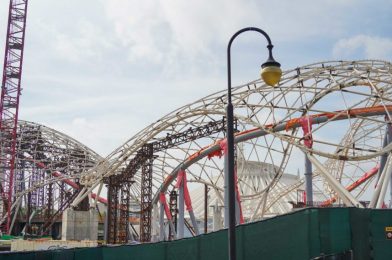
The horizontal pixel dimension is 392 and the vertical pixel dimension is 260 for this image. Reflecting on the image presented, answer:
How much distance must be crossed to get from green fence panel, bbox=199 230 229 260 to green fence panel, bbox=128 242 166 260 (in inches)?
57.5

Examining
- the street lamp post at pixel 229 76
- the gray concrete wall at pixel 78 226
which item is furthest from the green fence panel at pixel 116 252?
the gray concrete wall at pixel 78 226

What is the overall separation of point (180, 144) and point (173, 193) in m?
11.9

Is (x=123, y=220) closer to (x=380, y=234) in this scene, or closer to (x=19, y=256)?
(x=19, y=256)

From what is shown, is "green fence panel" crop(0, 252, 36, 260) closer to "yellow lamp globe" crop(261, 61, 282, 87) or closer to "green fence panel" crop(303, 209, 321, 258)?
"green fence panel" crop(303, 209, 321, 258)

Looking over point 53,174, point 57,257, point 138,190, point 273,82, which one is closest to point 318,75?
point 57,257

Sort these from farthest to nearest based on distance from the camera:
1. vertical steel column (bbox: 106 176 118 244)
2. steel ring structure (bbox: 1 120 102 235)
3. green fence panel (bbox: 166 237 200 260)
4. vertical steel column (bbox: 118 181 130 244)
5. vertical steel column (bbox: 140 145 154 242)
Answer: steel ring structure (bbox: 1 120 102 235)
vertical steel column (bbox: 118 181 130 244)
vertical steel column (bbox: 106 176 118 244)
vertical steel column (bbox: 140 145 154 242)
green fence panel (bbox: 166 237 200 260)

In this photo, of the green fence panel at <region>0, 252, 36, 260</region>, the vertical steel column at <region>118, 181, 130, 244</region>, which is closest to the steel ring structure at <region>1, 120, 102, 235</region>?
the vertical steel column at <region>118, 181, 130, 244</region>

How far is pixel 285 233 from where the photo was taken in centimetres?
1135

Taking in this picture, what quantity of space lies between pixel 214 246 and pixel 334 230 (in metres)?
3.51

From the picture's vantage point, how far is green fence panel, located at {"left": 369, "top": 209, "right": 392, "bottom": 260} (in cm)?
1085

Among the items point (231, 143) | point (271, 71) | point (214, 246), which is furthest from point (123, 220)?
point (271, 71)

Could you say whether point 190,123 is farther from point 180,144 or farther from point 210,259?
point 210,259

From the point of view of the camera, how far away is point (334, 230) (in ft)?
35.3

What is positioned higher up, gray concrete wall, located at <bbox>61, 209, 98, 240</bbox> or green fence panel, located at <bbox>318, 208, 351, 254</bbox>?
gray concrete wall, located at <bbox>61, 209, 98, 240</bbox>
